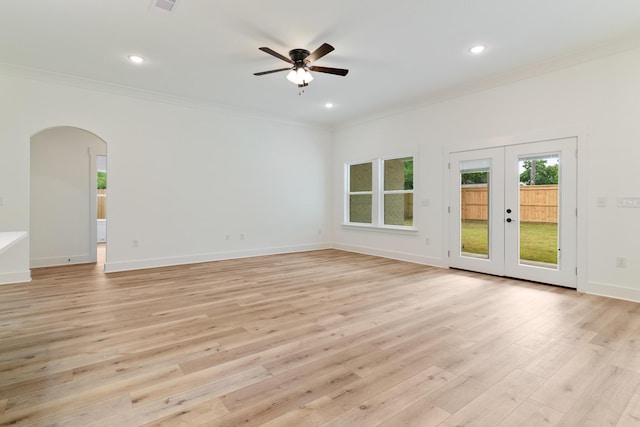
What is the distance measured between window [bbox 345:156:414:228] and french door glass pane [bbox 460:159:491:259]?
1.07 metres

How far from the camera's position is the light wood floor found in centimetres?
171

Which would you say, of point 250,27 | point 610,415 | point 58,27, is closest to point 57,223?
point 58,27

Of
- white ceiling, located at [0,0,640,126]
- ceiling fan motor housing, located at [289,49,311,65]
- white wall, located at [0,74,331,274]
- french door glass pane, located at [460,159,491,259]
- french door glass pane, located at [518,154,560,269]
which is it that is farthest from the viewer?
french door glass pane, located at [460,159,491,259]

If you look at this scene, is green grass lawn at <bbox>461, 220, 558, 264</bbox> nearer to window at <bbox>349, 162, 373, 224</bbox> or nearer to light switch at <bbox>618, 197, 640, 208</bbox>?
light switch at <bbox>618, 197, 640, 208</bbox>

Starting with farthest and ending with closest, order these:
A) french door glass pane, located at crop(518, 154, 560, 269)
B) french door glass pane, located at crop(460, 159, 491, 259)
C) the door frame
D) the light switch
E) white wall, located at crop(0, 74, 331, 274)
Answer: french door glass pane, located at crop(460, 159, 491, 259)
white wall, located at crop(0, 74, 331, 274)
french door glass pane, located at crop(518, 154, 560, 269)
the door frame
the light switch

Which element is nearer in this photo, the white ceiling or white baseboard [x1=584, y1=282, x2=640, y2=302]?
the white ceiling

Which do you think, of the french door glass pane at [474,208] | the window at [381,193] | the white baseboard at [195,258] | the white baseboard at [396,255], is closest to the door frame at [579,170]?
the french door glass pane at [474,208]

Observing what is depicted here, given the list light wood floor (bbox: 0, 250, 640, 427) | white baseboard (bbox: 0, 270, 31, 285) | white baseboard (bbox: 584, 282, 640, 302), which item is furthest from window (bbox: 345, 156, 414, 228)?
white baseboard (bbox: 0, 270, 31, 285)

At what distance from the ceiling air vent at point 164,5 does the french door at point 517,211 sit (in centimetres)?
455

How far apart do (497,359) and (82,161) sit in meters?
7.34

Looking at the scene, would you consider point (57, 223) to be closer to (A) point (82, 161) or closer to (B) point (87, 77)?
(A) point (82, 161)

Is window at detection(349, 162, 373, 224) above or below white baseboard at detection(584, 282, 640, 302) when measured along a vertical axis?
above

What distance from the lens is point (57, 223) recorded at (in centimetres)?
589

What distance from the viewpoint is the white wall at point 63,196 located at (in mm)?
5691
